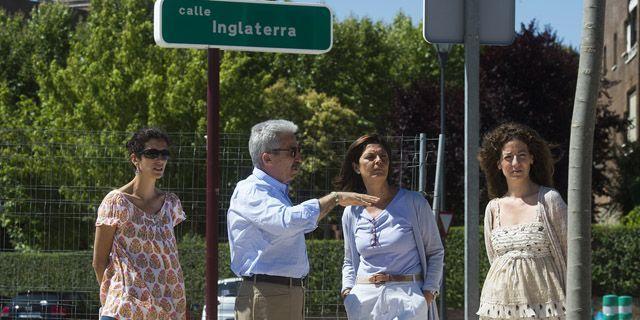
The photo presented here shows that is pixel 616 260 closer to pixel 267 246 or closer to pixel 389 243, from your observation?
pixel 389 243

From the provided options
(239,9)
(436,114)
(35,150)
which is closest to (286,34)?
(239,9)

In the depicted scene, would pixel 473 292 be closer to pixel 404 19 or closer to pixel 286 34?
pixel 286 34

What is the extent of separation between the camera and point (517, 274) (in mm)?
5902

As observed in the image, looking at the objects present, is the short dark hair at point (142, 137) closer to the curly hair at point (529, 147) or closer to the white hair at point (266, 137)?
the white hair at point (266, 137)

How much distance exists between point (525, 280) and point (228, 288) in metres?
8.85

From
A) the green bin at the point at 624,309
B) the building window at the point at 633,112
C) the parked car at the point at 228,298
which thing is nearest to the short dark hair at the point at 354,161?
the parked car at the point at 228,298

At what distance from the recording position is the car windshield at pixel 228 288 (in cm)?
1370

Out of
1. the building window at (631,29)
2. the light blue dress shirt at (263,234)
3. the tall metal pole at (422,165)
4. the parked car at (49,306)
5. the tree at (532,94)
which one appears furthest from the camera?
the building window at (631,29)

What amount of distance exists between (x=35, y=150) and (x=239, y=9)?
5.43 m

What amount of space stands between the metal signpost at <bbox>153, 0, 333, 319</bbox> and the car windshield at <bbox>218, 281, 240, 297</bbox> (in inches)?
251

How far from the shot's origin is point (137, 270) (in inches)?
244

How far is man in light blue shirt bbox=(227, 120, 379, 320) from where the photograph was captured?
570 centimetres

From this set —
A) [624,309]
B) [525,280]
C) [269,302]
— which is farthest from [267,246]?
[624,309]

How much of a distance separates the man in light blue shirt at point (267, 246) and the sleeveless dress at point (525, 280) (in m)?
1.05
